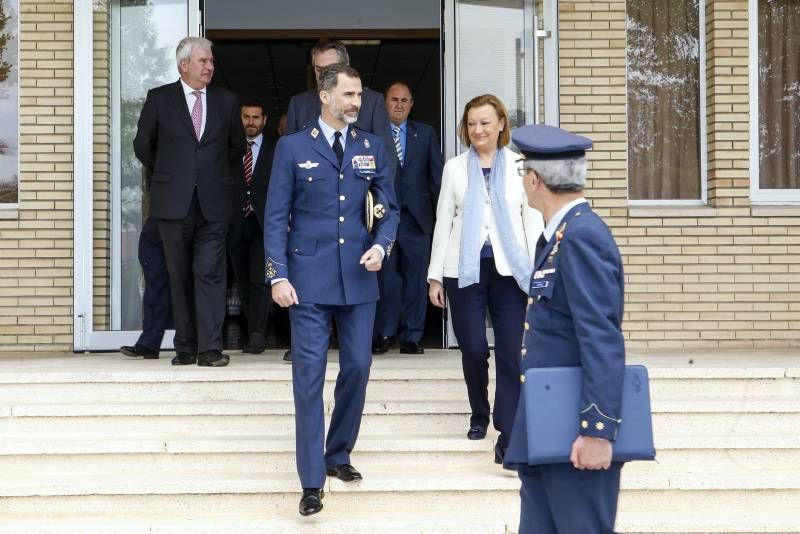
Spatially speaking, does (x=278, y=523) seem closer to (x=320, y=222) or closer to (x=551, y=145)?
(x=320, y=222)

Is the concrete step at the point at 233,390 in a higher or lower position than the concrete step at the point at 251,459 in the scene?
higher

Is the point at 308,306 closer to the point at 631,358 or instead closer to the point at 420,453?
the point at 420,453

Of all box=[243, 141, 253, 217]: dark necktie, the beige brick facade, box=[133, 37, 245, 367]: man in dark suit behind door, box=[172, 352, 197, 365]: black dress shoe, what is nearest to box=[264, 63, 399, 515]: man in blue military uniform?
box=[133, 37, 245, 367]: man in dark suit behind door

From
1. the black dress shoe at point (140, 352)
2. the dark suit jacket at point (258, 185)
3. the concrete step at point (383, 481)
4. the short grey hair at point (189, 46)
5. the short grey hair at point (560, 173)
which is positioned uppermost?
the short grey hair at point (189, 46)

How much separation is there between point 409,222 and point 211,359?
1.75m

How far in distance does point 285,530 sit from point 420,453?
3.11ft

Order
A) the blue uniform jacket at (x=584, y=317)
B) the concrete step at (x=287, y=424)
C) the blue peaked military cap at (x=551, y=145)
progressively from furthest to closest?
1. the concrete step at (x=287, y=424)
2. the blue peaked military cap at (x=551, y=145)
3. the blue uniform jacket at (x=584, y=317)

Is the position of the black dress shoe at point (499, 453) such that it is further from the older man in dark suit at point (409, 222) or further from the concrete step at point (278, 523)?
the older man in dark suit at point (409, 222)

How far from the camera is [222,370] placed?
19.1 feet

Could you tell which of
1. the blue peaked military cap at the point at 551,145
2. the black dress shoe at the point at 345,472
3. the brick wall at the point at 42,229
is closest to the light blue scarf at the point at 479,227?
the black dress shoe at the point at 345,472

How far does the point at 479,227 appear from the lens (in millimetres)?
4996

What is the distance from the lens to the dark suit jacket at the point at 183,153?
20.5 feet

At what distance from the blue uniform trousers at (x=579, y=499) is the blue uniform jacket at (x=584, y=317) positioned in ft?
0.38

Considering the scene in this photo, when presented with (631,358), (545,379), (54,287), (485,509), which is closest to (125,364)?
(54,287)
